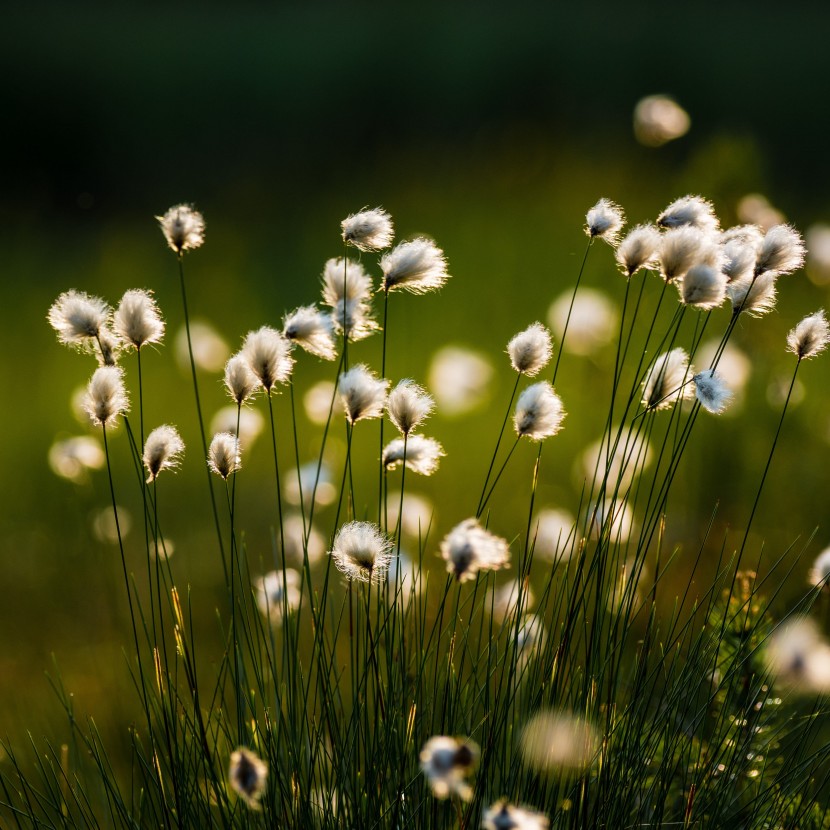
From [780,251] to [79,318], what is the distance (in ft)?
3.88

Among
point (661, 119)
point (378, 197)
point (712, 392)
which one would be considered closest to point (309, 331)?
point (712, 392)

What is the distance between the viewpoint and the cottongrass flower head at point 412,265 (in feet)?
5.25

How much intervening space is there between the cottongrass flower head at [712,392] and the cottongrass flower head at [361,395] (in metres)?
0.50

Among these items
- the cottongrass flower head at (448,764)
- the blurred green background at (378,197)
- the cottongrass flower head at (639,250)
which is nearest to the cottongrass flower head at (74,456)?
the blurred green background at (378,197)

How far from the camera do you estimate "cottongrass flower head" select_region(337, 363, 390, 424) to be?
1.50 m

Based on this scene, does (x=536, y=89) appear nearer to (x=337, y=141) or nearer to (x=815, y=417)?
(x=337, y=141)

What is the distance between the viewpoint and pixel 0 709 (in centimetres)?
310

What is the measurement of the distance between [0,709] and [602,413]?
2.56 meters

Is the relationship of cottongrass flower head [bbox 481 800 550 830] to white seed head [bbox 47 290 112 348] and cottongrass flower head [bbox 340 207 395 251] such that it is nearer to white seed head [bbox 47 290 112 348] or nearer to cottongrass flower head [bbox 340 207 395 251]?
cottongrass flower head [bbox 340 207 395 251]

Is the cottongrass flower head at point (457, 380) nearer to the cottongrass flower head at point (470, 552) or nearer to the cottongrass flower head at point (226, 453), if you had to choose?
the cottongrass flower head at point (226, 453)

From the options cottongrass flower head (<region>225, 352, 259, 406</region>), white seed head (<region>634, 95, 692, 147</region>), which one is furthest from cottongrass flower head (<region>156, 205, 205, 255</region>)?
white seed head (<region>634, 95, 692, 147</region>)

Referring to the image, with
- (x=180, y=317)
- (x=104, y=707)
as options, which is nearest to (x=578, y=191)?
(x=180, y=317)

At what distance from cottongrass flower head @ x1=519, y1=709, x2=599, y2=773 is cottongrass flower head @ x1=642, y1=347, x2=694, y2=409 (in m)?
0.55

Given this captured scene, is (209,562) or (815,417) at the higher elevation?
(815,417)
